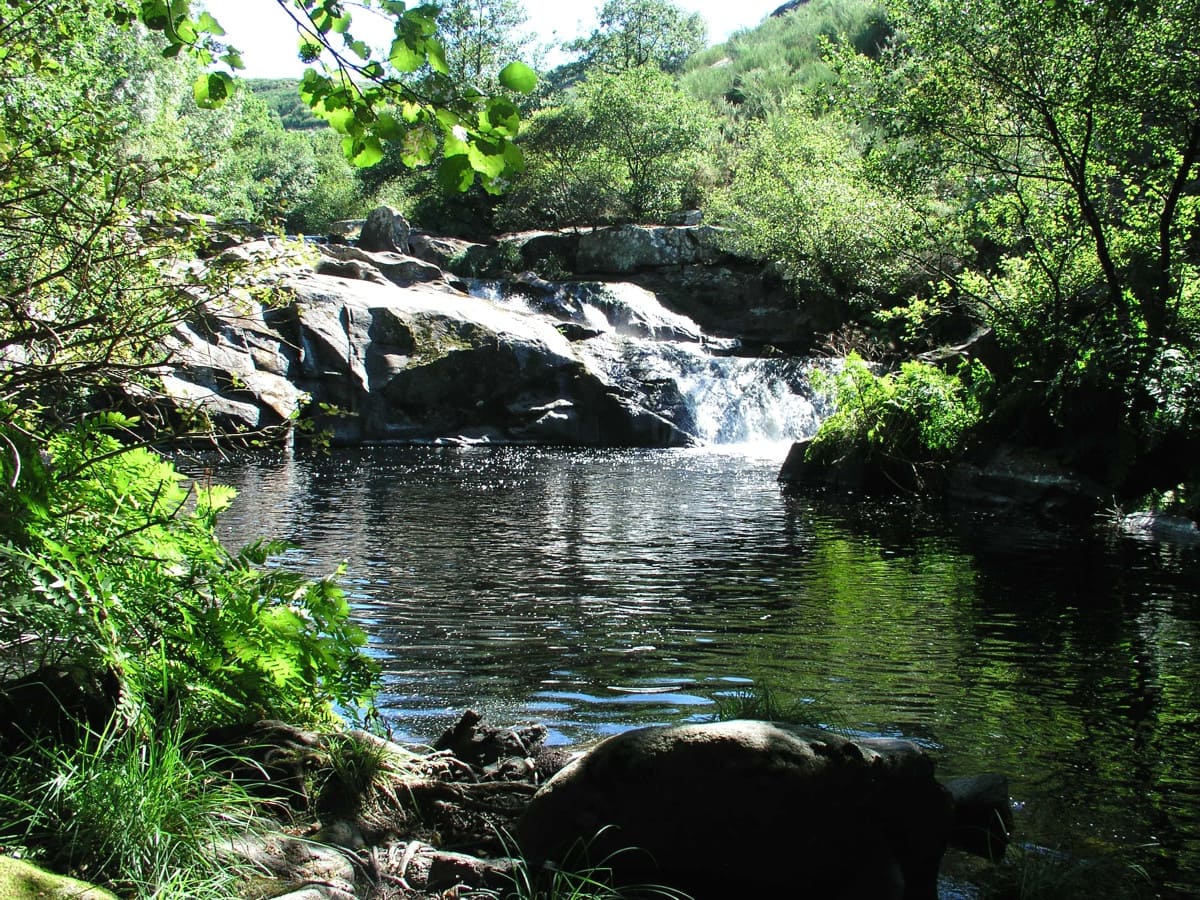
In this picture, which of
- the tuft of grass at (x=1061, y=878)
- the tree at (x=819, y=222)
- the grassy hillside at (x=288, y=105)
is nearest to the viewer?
the tuft of grass at (x=1061, y=878)

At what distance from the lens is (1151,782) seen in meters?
4.72

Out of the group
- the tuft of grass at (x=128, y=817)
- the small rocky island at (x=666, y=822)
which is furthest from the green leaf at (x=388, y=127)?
the small rocky island at (x=666, y=822)

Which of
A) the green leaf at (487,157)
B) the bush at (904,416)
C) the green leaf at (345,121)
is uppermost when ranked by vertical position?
the green leaf at (345,121)

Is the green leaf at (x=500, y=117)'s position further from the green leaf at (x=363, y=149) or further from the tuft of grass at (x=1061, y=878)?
the tuft of grass at (x=1061, y=878)

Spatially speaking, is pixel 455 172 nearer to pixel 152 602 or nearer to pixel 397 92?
pixel 397 92

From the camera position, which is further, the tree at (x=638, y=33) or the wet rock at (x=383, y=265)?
the tree at (x=638, y=33)

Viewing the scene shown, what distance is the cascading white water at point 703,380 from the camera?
26203 mm

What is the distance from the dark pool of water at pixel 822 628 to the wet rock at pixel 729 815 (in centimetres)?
95

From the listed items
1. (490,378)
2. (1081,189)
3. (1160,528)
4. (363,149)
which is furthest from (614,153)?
(363,149)

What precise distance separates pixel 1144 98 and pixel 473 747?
44.5 feet

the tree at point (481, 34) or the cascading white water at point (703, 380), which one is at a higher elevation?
the tree at point (481, 34)

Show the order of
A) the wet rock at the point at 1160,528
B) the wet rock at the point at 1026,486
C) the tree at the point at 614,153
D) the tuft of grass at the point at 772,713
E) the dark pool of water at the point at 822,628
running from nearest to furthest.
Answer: the tuft of grass at the point at 772,713
the dark pool of water at the point at 822,628
the wet rock at the point at 1160,528
the wet rock at the point at 1026,486
the tree at the point at 614,153

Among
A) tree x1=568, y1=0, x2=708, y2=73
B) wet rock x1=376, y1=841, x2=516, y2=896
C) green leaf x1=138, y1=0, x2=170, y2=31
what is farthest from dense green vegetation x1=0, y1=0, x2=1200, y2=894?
tree x1=568, y1=0, x2=708, y2=73

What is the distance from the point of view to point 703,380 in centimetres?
2736
